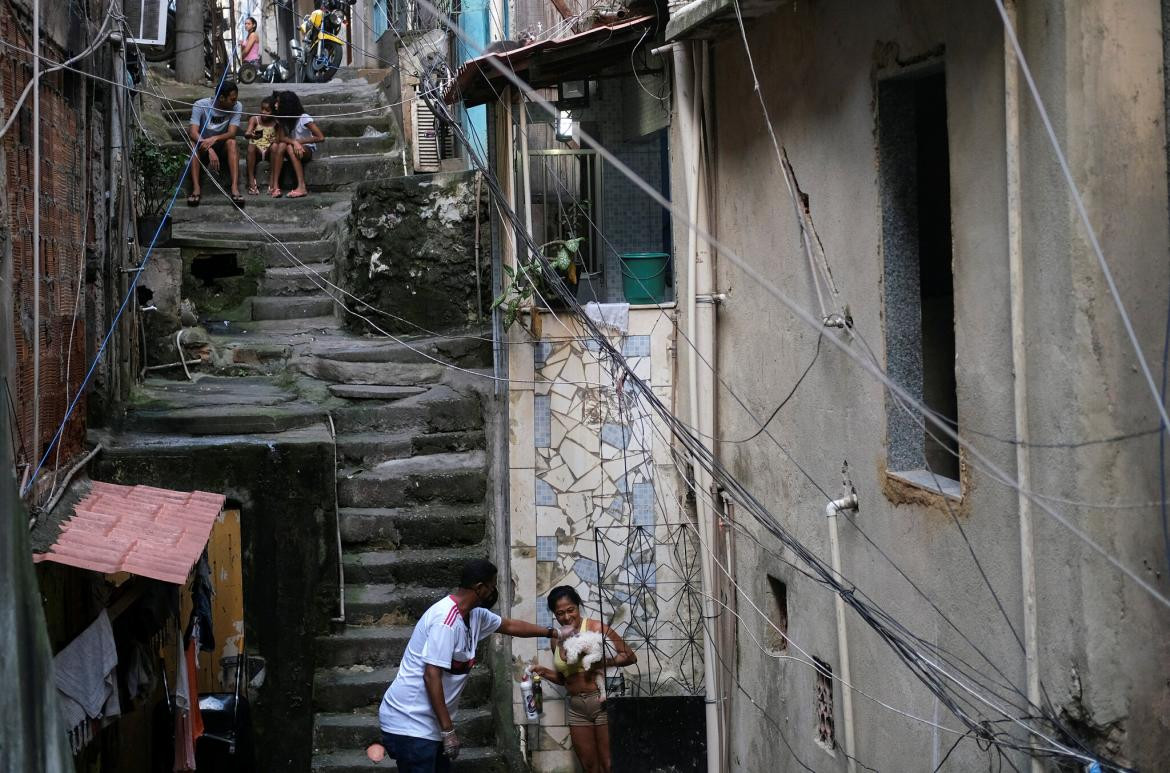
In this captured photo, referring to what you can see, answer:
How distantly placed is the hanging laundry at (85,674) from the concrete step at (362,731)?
10.5 feet

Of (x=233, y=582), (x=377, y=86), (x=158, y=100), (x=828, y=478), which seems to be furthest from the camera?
(x=377, y=86)

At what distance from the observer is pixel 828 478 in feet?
23.9

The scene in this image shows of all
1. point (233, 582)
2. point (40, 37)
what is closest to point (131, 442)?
point (233, 582)

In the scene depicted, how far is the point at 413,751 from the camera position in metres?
7.88

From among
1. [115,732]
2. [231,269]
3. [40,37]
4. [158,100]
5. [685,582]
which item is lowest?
[115,732]

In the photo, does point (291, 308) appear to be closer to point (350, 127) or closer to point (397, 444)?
point (350, 127)

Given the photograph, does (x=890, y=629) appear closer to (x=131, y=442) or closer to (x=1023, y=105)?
(x=1023, y=105)

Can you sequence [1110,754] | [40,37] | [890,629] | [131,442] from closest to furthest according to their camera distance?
1. [1110,754]
2. [890,629]
3. [40,37]
4. [131,442]

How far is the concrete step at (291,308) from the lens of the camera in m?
15.3

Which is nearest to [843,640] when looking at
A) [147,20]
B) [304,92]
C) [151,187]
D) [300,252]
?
[147,20]

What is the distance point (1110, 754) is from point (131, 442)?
8.48 m

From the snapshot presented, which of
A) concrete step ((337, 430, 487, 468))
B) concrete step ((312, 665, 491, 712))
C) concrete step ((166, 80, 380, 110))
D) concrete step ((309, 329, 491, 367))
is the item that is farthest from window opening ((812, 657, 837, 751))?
concrete step ((166, 80, 380, 110))

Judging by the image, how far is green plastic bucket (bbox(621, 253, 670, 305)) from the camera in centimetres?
992

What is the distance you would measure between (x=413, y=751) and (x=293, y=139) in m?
11.2
